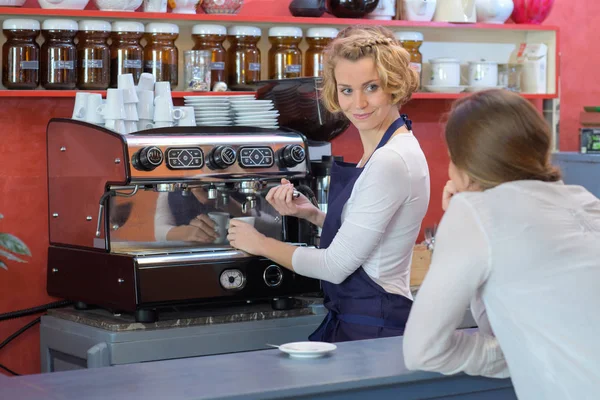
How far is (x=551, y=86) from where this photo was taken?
319 cm

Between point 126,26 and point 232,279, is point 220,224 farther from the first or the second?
point 126,26

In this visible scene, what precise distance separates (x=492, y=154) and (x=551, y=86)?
2026 millimetres

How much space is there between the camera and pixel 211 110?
245cm

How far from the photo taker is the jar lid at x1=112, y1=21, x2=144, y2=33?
258cm

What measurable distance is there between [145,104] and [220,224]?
0.40m

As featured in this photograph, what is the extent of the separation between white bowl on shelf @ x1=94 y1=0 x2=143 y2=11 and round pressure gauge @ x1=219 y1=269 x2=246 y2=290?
0.90 meters

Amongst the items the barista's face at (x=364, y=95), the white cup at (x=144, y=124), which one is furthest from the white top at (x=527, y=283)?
the white cup at (x=144, y=124)

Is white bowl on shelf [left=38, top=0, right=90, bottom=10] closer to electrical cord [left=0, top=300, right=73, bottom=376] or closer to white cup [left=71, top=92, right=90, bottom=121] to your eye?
white cup [left=71, top=92, right=90, bottom=121]

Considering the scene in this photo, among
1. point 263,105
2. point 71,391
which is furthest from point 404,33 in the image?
point 71,391

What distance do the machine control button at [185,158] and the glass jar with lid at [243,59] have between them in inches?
26.2

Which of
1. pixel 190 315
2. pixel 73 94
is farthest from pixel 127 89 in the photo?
pixel 190 315

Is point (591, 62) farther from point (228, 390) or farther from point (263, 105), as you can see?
point (228, 390)

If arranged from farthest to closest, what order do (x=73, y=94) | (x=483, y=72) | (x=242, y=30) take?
(x=483, y=72), (x=242, y=30), (x=73, y=94)

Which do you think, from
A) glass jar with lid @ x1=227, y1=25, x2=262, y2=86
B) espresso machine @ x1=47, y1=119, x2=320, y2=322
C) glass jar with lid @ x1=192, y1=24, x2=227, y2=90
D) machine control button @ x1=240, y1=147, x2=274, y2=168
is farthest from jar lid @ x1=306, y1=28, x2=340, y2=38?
machine control button @ x1=240, y1=147, x2=274, y2=168
